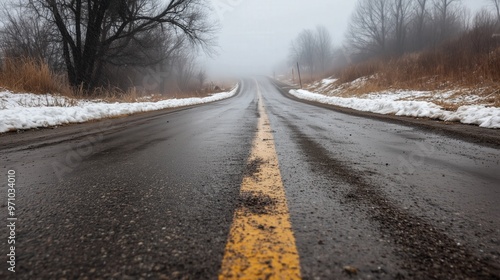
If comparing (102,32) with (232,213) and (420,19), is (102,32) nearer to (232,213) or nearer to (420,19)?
(232,213)

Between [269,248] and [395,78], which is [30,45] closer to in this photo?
[395,78]

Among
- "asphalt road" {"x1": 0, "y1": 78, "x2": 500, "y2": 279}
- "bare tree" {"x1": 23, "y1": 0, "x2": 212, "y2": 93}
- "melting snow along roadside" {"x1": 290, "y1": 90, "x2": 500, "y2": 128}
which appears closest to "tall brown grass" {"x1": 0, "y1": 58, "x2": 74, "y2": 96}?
"bare tree" {"x1": 23, "y1": 0, "x2": 212, "y2": 93}

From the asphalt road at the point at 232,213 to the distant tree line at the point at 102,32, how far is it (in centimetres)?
881

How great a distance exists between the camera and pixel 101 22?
13086mm

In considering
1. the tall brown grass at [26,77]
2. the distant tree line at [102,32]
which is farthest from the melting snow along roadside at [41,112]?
the distant tree line at [102,32]

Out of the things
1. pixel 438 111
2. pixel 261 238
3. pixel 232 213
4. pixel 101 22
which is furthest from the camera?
pixel 101 22

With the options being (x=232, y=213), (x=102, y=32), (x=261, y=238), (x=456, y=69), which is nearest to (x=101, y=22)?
(x=102, y=32)

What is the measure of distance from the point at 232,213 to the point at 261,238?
0.24 metres

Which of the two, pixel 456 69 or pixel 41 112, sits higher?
pixel 41 112

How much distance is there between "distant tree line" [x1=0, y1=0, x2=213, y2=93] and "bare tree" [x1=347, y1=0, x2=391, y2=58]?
34.2 metres

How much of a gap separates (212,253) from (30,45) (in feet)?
108

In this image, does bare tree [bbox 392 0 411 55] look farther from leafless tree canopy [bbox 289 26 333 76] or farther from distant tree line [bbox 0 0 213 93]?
distant tree line [bbox 0 0 213 93]

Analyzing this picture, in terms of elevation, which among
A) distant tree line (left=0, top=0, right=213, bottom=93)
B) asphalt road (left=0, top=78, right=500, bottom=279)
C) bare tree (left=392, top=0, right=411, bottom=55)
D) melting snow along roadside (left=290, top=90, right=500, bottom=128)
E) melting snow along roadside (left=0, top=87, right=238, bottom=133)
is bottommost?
melting snow along roadside (left=290, top=90, right=500, bottom=128)

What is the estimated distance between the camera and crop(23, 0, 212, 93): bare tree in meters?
12.2
